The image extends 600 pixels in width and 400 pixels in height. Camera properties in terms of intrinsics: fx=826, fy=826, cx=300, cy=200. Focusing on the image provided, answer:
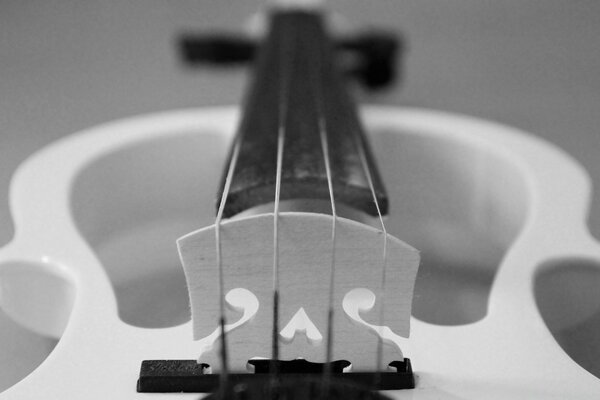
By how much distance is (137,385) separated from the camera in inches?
19.4

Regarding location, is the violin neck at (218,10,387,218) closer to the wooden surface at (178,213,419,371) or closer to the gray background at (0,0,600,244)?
the wooden surface at (178,213,419,371)

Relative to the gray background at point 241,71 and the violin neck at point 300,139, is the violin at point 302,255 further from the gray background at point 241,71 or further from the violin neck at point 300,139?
the gray background at point 241,71

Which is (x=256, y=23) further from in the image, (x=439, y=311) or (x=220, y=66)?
(x=439, y=311)

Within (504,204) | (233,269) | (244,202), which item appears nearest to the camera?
(233,269)

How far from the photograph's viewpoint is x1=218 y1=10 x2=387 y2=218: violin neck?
1.99ft

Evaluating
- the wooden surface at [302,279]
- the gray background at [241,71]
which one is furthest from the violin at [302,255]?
the gray background at [241,71]

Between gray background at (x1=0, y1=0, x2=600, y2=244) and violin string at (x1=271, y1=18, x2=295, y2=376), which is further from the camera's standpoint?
gray background at (x1=0, y1=0, x2=600, y2=244)

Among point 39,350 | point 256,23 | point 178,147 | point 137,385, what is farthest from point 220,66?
point 137,385

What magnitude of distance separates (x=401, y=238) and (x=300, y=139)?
170 millimetres

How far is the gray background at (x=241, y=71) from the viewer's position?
4.27ft

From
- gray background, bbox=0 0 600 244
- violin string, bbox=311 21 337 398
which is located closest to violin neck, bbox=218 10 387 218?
violin string, bbox=311 21 337 398

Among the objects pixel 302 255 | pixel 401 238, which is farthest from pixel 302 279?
pixel 401 238

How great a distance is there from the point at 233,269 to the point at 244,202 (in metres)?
0.14

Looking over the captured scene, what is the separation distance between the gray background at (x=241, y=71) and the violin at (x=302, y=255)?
0.20 m
